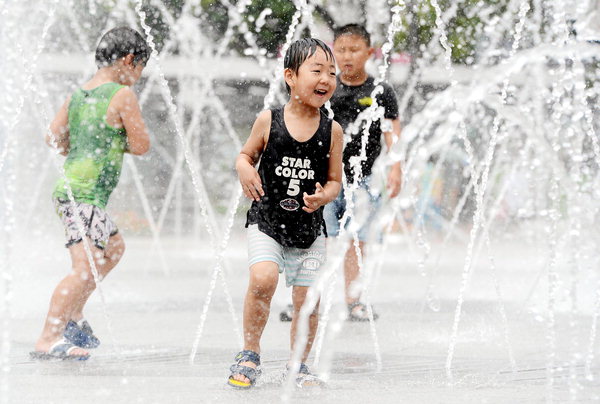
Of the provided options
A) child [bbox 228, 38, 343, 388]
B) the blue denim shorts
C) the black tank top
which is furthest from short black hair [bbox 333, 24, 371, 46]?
the black tank top

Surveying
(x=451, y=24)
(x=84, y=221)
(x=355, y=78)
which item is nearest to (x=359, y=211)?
(x=355, y=78)

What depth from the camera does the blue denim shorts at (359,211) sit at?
4.71 meters

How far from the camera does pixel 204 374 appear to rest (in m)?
3.42

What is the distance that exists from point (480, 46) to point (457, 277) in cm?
885

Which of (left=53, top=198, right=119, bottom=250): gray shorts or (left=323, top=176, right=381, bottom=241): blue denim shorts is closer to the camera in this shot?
(left=53, top=198, right=119, bottom=250): gray shorts

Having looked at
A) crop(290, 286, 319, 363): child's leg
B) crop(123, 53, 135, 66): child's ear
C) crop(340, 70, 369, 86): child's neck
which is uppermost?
crop(123, 53, 135, 66): child's ear

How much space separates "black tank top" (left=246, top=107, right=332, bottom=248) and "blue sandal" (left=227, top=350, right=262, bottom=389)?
383 millimetres

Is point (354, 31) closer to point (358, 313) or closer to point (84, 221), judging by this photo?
point (358, 313)

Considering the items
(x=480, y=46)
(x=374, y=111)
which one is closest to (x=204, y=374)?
(x=374, y=111)

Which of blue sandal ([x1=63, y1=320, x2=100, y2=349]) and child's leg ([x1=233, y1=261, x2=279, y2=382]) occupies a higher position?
child's leg ([x1=233, y1=261, x2=279, y2=382])

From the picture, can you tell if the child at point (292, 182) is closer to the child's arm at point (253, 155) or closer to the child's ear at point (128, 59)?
the child's arm at point (253, 155)

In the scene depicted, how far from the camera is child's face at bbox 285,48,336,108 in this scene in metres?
3.30

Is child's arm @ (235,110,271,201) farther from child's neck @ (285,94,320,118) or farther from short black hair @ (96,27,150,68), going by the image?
short black hair @ (96,27,150,68)

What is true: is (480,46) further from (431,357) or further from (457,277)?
(431,357)
